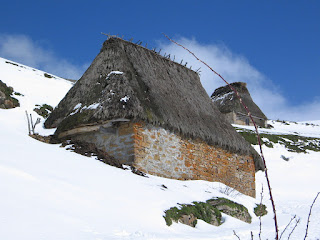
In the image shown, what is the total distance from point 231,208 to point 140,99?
3220 mm

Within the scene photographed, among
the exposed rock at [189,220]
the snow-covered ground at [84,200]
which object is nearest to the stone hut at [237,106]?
the snow-covered ground at [84,200]

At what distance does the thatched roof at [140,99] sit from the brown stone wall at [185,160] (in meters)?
0.22

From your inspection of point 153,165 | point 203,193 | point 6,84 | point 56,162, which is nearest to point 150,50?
point 153,165

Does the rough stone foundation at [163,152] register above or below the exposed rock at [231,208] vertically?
above

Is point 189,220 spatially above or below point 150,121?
below

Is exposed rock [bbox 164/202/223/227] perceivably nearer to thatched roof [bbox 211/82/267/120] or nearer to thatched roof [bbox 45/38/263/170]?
thatched roof [bbox 45/38/263/170]

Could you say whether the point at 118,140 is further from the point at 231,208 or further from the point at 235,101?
the point at 235,101

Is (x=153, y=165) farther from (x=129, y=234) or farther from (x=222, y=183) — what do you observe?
(x=129, y=234)

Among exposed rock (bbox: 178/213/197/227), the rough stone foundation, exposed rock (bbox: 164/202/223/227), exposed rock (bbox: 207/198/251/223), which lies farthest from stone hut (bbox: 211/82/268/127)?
exposed rock (bbox: 178/213/197/227)

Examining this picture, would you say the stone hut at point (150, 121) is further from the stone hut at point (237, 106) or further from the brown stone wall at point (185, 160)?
the stone hut at point (237, 106)

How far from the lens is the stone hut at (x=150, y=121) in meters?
8.62

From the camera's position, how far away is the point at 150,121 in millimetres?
8617

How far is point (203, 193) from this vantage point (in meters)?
8.05

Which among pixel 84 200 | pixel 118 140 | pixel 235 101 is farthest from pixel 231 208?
pixel 235 101
